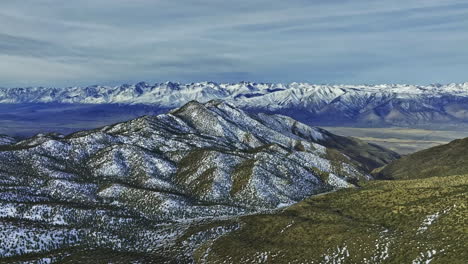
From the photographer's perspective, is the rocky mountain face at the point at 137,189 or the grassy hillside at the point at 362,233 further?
the rocky mountain face at the point at 137,189

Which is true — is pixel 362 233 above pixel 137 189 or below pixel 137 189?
above

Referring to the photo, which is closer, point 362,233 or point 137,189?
point 362,233

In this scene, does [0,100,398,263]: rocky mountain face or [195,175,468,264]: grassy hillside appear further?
[0,100,398,263]: rocky mountain face
